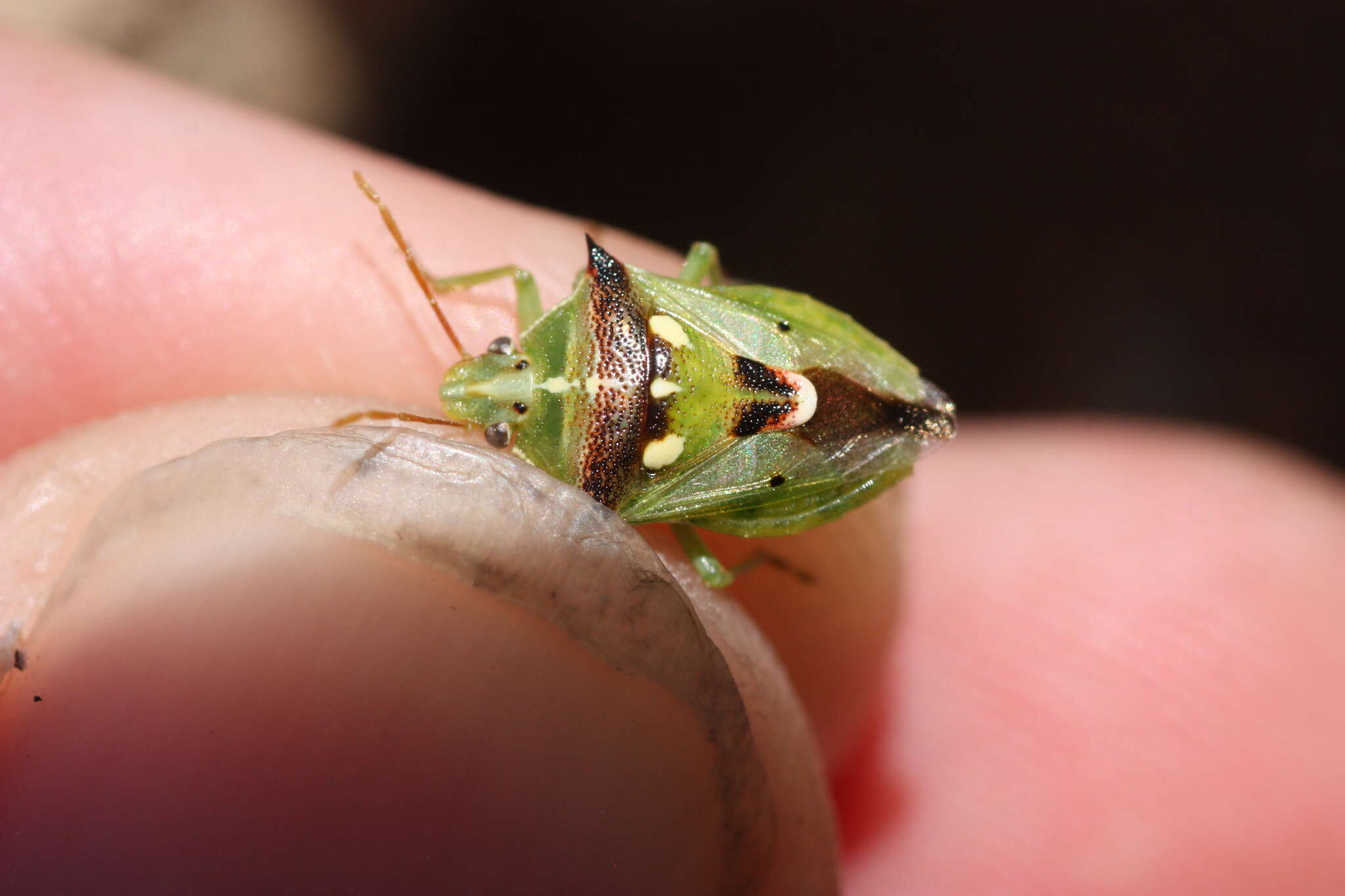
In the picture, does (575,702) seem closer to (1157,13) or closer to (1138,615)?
(1138,615)

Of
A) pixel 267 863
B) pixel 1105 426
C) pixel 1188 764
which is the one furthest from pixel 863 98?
pixel 267 863

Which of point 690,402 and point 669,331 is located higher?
point 669,331

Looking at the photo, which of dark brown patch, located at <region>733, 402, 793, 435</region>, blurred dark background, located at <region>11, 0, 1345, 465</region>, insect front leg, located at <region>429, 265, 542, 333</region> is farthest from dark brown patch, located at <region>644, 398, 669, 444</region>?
blurred dark background, located at <region>11, 0, 1345, 465</region>

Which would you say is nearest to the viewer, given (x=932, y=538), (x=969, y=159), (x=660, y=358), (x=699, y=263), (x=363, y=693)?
(x=363, y=693)

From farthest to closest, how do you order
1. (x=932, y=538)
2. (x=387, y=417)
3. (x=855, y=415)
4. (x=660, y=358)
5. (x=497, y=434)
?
(x=932, y=538)
(x=855, y=415)
(x=660, y=358)
(x=497, y=434)
(x=387, y=417)

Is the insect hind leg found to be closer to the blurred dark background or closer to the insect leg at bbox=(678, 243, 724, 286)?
the insect leg at bbox=(678, 243, 724, 286)

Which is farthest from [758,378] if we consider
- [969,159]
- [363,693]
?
[969,159]

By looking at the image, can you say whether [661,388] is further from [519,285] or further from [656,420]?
[519,285]
